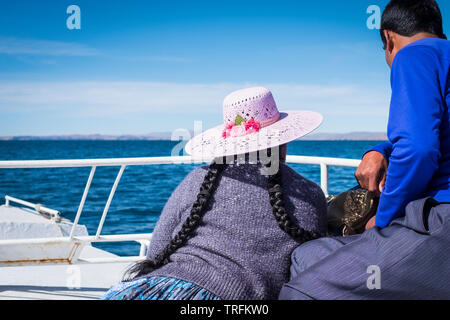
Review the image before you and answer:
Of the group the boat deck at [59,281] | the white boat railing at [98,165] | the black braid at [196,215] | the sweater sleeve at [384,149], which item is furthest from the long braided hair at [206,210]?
the boat deck at [59,281]

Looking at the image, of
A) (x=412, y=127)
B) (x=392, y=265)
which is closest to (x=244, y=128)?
(x=412, y=127)

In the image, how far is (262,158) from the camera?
5.45 ft

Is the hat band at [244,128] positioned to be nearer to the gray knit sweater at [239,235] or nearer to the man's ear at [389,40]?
the gray knit sweater at [239,235]

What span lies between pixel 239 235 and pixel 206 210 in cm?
15

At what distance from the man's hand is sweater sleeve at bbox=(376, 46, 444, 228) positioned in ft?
0.56

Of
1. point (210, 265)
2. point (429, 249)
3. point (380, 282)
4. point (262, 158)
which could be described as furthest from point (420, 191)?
point (210, 265)

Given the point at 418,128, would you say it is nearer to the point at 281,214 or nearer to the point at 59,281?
the point at 281,214

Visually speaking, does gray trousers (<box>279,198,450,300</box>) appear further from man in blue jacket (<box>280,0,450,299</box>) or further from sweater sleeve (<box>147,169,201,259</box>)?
sweater sleeve (<box>147,169,201,259</box>)

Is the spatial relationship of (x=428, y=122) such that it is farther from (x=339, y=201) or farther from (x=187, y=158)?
(x=187, y=158)

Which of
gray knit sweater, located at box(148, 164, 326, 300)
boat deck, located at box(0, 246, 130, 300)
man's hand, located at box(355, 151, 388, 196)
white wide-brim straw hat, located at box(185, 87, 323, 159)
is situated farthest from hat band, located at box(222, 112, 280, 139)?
boat deck, located at box(0, 246, 130, 300)

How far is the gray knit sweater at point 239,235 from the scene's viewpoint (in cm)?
150

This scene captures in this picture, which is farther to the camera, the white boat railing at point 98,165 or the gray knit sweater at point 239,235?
the white boat railing at point 98,165

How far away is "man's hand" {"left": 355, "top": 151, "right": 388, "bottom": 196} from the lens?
1603 mm
